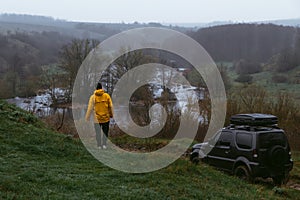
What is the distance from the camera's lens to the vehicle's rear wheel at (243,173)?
39.3 ft

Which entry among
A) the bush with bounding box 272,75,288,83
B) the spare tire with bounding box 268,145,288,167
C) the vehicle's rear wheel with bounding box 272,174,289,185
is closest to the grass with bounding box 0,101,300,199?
the vehicle's rear wheel with bounding box 272,174,289,185

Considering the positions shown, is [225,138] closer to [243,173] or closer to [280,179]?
[243,173]

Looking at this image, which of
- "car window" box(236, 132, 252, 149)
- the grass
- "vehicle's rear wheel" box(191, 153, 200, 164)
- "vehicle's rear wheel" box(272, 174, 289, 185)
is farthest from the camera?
"vehicle's rear wheel" box(191, 153, 200, 164)

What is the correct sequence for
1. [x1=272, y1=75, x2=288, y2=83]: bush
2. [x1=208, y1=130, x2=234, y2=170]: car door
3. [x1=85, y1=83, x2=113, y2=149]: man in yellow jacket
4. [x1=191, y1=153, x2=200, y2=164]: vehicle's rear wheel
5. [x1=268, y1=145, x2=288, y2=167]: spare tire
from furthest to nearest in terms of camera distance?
1. [x1=272, y1=75, x2=288, y2=83]: bush
2. [x1=191, y1=153, x2=200, y2=164]: vehicle's rear wheel
3. [x1=208, y1=130, x2=234, y2=170]: car door
4. [x1=85, y1=83, x2=113, y2=149]: man in yellow jacket
5. [x1=268, y1=145, x2=288, y2=167]: spare tire

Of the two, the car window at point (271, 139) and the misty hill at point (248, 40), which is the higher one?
the misty hill at point (248, 40)

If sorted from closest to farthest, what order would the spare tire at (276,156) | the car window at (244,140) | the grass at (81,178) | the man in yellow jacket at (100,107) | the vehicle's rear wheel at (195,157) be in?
the grass at (81,178)
the spare tire at (276,156)
the car window at (244,140)
the man in yellow jacket at (100,107)
the vehicle's rear wheel at (195,157)

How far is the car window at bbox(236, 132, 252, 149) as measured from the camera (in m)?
12.0

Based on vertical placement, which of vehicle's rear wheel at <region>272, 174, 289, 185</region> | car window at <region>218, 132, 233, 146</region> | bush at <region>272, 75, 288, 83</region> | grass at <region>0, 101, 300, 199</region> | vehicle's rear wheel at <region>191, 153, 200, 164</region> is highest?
bush at <region>272, 75, 288, 83</region>

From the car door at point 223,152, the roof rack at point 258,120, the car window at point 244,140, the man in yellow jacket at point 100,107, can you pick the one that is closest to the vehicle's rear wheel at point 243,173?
the car door at point 223,152

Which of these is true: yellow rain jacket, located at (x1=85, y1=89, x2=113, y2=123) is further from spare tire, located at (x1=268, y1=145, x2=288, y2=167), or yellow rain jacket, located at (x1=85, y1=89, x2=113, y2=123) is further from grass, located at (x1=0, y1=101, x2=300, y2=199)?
spare tire, located at (x1=268, y1=145, x2=288, y2=167)

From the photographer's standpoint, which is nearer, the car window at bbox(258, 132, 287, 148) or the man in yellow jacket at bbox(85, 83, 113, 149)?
the car window at bbox(258, 132, 287, 148)

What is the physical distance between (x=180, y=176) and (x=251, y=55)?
111m

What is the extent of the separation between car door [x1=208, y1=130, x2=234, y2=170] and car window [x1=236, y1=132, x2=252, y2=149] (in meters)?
0.29

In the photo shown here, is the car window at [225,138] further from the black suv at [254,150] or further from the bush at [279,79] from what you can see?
the bush at [279,79]
